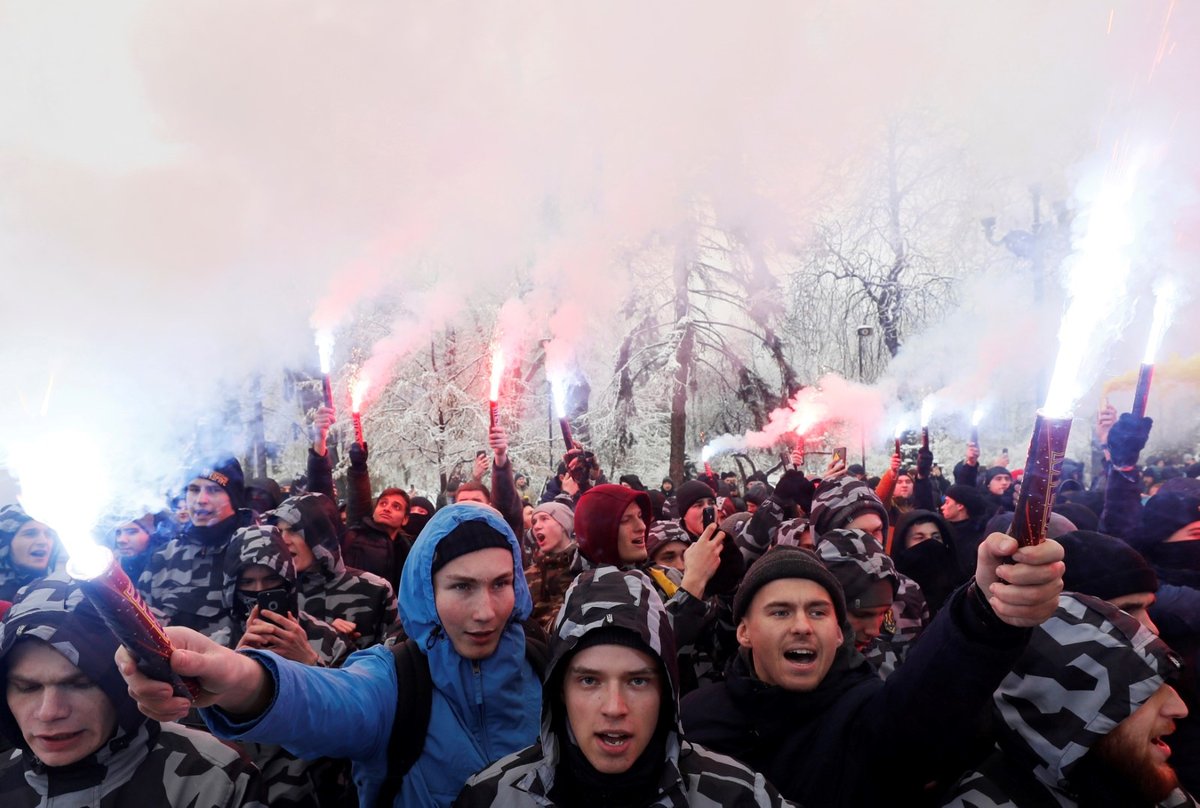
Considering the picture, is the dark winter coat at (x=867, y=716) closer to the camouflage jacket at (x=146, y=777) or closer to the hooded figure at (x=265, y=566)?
the camouflage jacket at (x=146, y=777)

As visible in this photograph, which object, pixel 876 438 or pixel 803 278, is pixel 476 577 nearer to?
pixel 876 438

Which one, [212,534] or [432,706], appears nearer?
[432,706]

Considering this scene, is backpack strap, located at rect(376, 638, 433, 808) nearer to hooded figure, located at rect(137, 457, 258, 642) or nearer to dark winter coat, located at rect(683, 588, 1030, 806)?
dark winter coat, located at rect(683, 588, 1030, 806)

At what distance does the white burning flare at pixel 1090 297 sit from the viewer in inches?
48.3

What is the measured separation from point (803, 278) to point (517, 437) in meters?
9.05

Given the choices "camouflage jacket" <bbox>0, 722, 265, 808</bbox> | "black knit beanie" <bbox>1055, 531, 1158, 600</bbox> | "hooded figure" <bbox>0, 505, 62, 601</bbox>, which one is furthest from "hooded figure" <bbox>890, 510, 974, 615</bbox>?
"hooded figure" <bbox>0, 505, 62, 601</bbox>

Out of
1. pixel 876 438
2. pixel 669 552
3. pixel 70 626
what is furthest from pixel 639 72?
pixel 70 626

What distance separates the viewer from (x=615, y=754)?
1.96 meters

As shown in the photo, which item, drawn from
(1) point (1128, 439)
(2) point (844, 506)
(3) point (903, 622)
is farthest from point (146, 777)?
(1) point (1128, 439)

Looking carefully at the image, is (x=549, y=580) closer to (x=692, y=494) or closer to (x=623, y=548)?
(x=623, y=548)

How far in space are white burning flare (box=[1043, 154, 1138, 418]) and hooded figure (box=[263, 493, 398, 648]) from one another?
3.58 metres

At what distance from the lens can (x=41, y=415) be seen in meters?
2.55

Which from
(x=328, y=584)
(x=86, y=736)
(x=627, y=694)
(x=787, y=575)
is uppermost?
(x=787, y=575)

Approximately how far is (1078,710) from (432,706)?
6.07 feet
